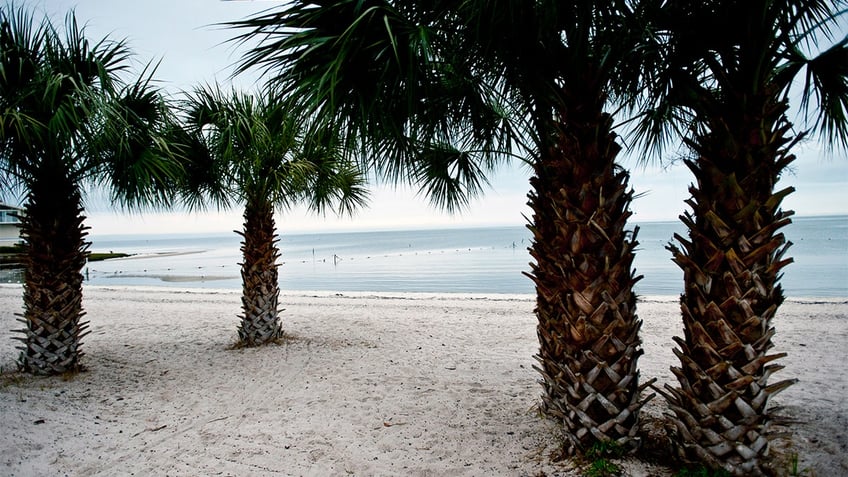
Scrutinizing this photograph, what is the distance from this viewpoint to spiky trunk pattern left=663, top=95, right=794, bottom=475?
263 cm

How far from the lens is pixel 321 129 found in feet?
10.2

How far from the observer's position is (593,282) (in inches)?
122

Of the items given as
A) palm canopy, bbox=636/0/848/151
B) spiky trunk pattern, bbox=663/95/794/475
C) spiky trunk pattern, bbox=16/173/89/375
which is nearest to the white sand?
spiky trunk pattern, bbox=16/173/89/375

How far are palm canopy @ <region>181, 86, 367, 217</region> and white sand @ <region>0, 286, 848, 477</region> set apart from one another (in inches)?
107

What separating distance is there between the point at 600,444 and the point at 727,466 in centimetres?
77

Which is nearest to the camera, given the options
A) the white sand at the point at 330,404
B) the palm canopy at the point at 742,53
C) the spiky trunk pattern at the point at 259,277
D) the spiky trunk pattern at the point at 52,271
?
the palm canopy at the point at 742,53

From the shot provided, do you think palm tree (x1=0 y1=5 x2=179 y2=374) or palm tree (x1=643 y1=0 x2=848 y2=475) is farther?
palm tree (x1=0 y1=5 x2=179 y2=374)

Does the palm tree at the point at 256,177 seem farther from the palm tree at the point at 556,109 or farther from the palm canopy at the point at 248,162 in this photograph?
the palm tree at the point at 556,109

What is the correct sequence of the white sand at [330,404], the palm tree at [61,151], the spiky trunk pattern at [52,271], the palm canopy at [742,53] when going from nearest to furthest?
the palm canopy at [742,53]
the white sand at [330,404]
the palm tree at [61,151]
the spiky trunk pattern at [52,271]

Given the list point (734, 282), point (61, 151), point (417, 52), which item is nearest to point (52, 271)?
point (61, 151)

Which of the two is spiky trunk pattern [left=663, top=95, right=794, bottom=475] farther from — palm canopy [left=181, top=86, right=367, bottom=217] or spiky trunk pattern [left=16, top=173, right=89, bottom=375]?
spiky trunk pattern [left=16, top=173, right=89, bottom=375]

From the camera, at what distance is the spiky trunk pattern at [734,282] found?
8.64 feet

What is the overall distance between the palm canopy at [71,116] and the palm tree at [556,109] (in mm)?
2935

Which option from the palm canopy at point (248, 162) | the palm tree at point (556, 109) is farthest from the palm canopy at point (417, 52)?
the palm canopy at point (248, 162)
